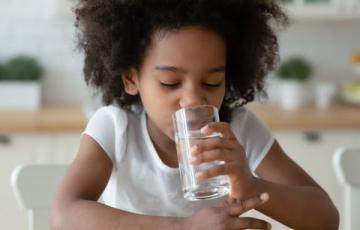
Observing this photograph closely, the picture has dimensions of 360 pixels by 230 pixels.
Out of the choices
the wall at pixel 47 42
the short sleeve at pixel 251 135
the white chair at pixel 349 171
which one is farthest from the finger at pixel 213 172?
the wall at pixel 47 42

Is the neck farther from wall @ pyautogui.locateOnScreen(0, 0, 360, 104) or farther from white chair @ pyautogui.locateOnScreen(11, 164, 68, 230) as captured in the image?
wall @ pyautogui.locateOnScreen(0, 0, 360, 104)

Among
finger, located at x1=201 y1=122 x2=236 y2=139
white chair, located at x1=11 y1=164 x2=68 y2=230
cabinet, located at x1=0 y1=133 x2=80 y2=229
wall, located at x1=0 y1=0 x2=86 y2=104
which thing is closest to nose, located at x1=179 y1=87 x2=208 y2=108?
finger, located at x1=201 y1=122 x2=236 y2=139

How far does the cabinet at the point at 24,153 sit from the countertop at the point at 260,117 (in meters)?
0.04

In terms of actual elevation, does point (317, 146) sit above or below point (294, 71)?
below

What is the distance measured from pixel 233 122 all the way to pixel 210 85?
0.92 feet

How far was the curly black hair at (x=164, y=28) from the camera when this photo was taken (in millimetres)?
1124

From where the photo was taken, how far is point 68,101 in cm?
308

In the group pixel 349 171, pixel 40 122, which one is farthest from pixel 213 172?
pixel 40 122

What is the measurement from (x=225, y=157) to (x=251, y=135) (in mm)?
418

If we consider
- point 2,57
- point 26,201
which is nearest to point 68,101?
point 2,57

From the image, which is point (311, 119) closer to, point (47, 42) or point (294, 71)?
point (294, 71)

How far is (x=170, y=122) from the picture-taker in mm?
1117

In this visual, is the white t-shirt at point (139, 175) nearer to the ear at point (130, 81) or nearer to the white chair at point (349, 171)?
the ear at point (130, 81)

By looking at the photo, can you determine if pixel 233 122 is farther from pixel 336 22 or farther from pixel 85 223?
pixel 336 22
